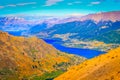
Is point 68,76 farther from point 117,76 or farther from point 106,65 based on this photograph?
point 117,76

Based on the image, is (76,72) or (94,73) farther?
(76,72)

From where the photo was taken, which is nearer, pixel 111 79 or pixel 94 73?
pixel 111 79

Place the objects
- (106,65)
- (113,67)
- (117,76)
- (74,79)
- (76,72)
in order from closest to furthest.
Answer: (117,76)
(113,67)
(106,65)
(74,79)
(76,72)

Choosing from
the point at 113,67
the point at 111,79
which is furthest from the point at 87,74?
the point at 111,79

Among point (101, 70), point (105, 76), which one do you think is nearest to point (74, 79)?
point (101, 70)

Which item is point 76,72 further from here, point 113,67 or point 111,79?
point 111,79

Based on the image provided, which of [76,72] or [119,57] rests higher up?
[119,57]

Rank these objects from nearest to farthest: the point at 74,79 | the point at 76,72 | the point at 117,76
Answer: the point at 117,76 < the point at 74,79 < the point at 76,72

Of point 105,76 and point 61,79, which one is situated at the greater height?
point 105,76

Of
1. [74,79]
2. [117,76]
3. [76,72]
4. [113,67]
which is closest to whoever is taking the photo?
[117,76]
